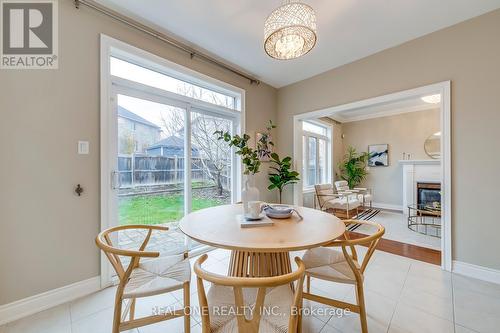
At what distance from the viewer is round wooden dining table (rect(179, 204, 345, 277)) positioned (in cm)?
105

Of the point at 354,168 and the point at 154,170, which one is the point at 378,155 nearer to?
the point at 354,168

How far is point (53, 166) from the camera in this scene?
1.74 meters

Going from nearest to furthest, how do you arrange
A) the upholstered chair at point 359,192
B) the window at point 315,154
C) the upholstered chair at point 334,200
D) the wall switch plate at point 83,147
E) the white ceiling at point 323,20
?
1. the wall switch plate at point 83,147
2. the white ceiling at point 323,20
3. the upholstered chair at point 334,200
4. the upholstered chair at point 359,192
5. the window at point 315,154

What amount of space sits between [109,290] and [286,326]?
1.87 m

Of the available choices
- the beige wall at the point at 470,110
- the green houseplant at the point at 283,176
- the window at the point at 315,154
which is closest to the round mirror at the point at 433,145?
the window at the point at 315,154

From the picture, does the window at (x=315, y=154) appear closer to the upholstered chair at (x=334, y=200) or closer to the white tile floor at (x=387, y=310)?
the upholstered chair at (x=334, y=200)

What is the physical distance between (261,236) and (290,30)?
1611mm

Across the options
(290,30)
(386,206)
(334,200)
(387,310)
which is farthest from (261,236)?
(386,206)

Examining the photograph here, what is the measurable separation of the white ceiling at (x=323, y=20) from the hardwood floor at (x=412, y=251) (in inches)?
110

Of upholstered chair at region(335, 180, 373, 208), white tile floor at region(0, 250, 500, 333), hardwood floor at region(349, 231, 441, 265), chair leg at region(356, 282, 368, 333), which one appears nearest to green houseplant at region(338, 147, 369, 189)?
upholstered chair at region(335, 180, 373, 208)

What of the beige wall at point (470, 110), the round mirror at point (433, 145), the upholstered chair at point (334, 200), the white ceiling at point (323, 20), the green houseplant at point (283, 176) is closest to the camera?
the white ceiling at point (323, 20)

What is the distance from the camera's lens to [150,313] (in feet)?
5.31

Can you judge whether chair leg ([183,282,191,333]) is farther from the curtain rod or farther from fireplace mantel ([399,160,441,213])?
fireplace mantel ([399,160,441,213])

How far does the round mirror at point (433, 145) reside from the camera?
4891mm
